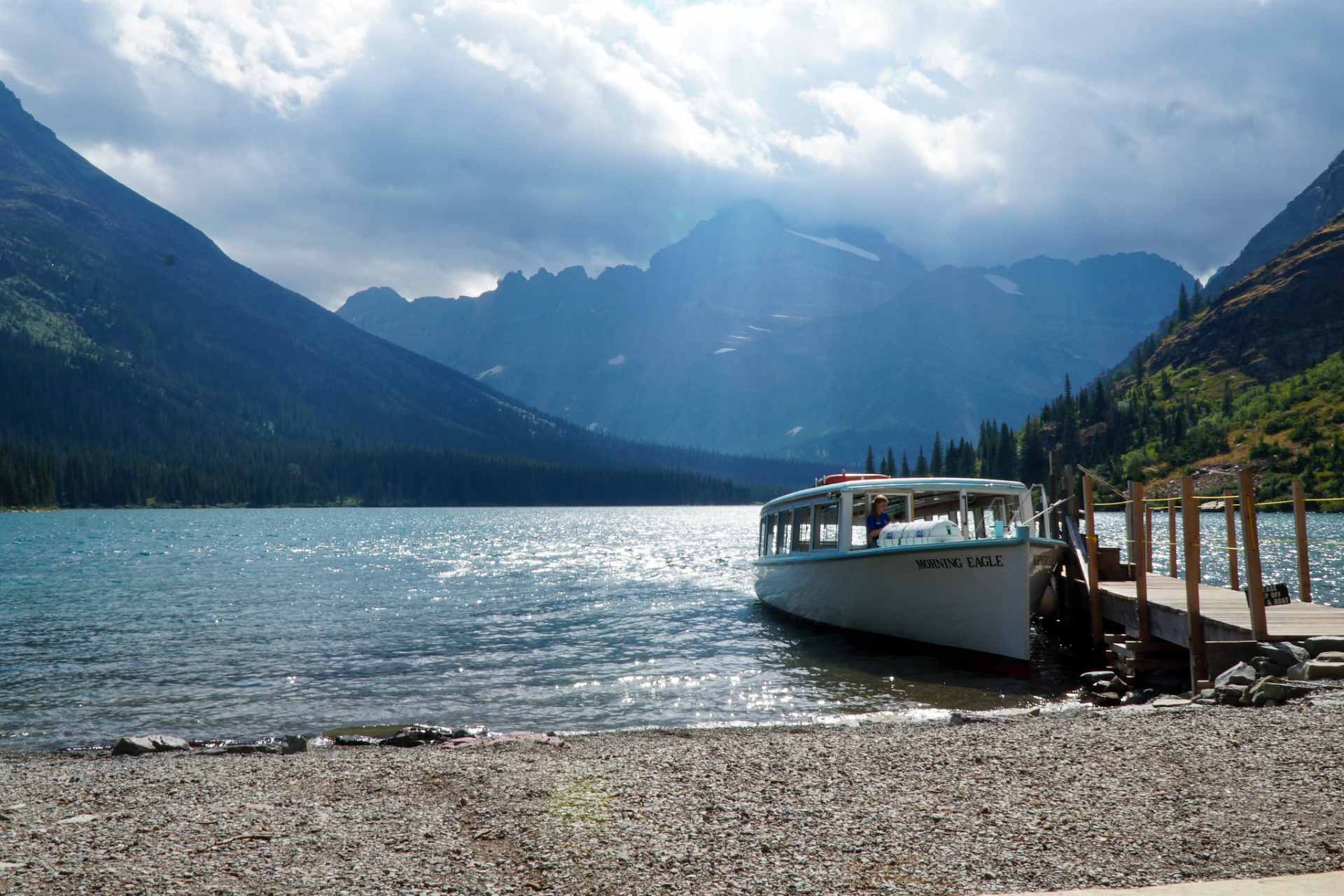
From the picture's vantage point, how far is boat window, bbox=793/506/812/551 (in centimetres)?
2825

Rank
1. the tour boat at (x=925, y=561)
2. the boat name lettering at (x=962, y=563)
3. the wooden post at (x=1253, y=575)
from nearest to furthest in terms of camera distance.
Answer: the wooden post at (x=1253, y=575) → the boat name lettering at (x=962, y=563) → the tour boat at (x=925, y=561)

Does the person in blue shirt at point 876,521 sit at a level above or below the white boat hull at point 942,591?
above

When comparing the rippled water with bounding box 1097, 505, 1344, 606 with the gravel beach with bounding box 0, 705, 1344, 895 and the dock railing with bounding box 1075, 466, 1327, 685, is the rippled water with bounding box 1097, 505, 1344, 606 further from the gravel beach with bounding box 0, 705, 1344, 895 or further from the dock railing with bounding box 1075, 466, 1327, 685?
the gravel beach with bounding box 0, 705, 1344, 895

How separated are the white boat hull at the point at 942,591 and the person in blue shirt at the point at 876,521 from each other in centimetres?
49

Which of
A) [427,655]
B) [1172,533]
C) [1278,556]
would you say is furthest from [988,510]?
[1278,556]

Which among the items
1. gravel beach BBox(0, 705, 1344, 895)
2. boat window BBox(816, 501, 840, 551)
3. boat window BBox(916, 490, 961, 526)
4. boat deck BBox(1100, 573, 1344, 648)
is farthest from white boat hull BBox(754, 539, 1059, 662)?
gravel beach BBox(0, 705, 1344, 895)

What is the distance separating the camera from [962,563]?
22062 millimetres

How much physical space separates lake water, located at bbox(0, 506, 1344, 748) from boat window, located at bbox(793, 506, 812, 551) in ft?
8.47

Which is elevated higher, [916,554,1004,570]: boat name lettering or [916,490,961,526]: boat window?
[916,490,961,526]: boat window

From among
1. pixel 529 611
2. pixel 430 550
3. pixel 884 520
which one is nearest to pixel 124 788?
pixel 884 520

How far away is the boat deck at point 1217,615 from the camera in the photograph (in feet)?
55.7

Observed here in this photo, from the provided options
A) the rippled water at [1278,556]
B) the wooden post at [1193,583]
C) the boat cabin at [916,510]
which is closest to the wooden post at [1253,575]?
the wooden post at [1193,583]

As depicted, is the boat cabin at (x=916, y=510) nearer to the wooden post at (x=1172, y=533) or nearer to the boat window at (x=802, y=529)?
the boat window at (x=802, y=529)

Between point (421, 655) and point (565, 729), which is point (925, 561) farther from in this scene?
point (421, 655)
